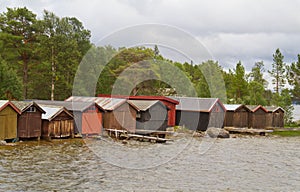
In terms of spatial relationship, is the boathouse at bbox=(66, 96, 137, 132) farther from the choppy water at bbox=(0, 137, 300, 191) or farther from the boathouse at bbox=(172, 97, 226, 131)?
the boathouse at bbox=(172, 97, 226, 131)

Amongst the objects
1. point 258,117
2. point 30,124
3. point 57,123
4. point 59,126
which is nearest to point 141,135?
point 59,126

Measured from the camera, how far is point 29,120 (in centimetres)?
3831

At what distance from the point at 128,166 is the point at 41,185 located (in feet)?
25.9

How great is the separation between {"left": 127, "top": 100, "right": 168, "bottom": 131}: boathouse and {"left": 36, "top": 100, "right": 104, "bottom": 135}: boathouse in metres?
4.57

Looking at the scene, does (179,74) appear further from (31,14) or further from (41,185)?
(41,185)

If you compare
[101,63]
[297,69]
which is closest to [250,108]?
[297,69]

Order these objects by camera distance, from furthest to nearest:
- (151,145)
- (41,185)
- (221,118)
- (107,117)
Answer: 1. (221,118)
2. (107,117)
3. (151,145)
4. (41,185)

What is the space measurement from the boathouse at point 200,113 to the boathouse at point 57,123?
20.4 meters

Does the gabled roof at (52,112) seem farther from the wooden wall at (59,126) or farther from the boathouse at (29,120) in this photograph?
the boathouse at (29,120)

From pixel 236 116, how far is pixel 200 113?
6656mm

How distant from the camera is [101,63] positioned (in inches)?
2822

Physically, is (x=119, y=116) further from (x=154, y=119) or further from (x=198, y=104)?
(x=198, y=104)

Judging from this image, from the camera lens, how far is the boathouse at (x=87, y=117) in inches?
1671

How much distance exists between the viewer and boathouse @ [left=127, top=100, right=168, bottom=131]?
47781 millimetres
